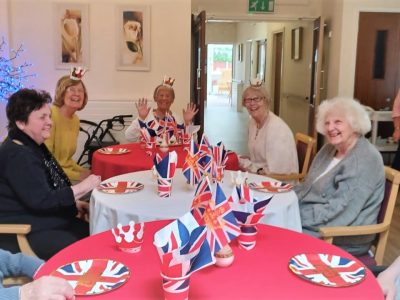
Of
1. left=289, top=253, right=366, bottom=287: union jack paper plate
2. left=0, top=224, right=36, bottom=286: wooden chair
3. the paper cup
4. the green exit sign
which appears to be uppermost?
the green exit sign

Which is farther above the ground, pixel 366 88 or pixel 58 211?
pixel 366 88

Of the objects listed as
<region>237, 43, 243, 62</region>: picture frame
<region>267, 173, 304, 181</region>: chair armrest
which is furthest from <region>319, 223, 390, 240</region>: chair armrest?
<region>237, 43, 243, 62</region>: picture frame

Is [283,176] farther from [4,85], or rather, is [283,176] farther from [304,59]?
[304,59]

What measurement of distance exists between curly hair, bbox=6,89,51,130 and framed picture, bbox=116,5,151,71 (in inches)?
153

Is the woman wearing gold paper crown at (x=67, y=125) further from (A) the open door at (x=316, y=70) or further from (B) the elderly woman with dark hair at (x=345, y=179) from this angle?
(A) the open door at (x=316, y=70)

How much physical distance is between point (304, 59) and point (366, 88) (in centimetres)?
150

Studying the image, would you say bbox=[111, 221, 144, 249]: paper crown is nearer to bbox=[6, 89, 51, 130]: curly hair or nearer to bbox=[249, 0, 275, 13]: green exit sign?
bbox=[6, 89, 51, 130]: curly hair

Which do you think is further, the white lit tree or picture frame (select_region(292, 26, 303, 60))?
picture frame (select_region(292, 26, 303, 60))

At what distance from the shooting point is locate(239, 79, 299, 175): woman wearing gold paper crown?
333 centimetres

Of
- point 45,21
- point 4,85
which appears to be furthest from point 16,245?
point 45,21

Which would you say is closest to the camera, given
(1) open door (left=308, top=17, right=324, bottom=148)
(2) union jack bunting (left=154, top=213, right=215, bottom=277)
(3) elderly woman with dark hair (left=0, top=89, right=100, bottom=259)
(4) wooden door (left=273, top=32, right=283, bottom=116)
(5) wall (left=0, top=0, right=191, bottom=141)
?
(2) union jack bunting (left=154, top=213, right=215, bottom=277)

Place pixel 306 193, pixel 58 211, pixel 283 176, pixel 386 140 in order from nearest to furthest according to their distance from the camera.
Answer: pixel 58 211 → pixel 306 193 → pixel 283 176 → pixel 386 140

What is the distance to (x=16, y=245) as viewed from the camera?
2.26 metres

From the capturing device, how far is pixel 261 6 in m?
7.07
